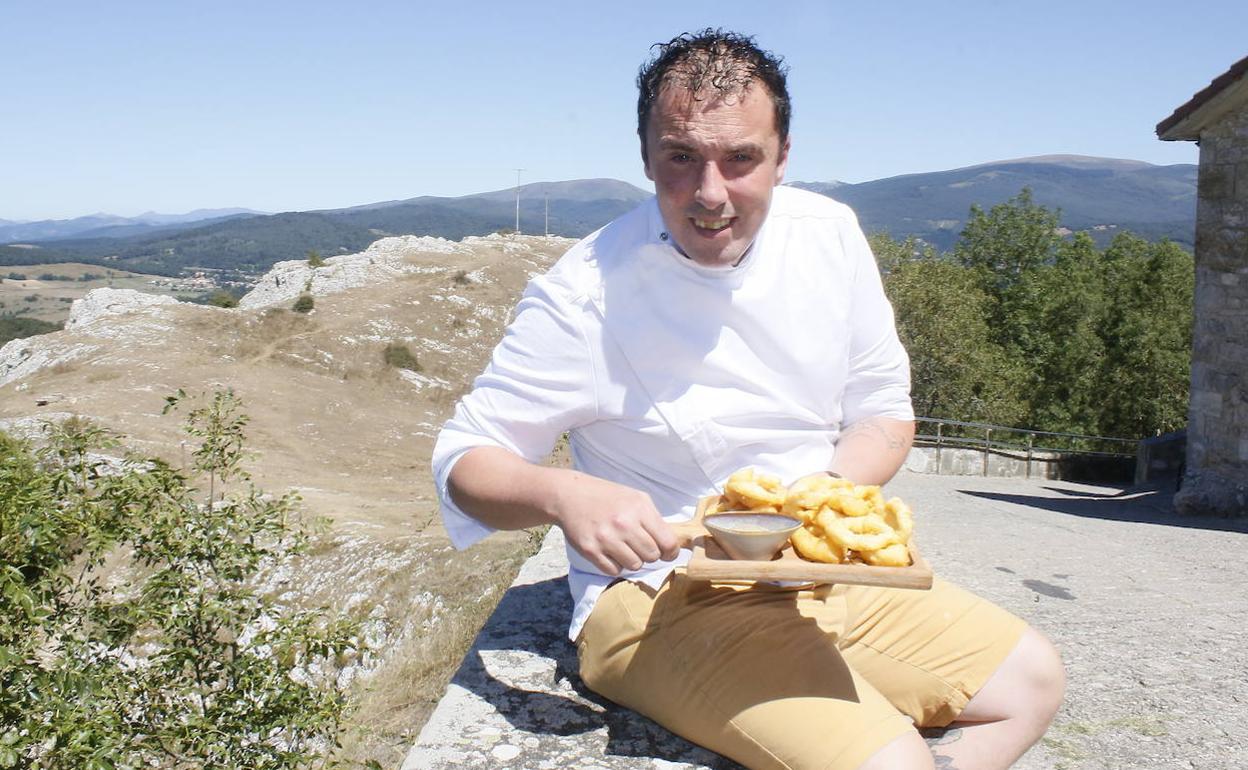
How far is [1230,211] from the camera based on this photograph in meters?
10.6

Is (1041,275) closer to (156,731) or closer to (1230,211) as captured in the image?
(1230,211)

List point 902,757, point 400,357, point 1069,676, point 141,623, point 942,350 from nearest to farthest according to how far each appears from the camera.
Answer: point 902,757
point 1069,676
point 141,623
point 942,350
point 400,357

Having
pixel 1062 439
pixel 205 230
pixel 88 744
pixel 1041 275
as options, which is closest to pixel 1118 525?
pixel 88 744

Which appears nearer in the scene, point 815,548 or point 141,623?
point 815,548

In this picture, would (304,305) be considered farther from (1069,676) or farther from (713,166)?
(713,166)

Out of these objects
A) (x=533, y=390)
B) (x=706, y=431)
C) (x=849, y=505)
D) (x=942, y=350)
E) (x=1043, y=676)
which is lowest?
(x=942, y=350)

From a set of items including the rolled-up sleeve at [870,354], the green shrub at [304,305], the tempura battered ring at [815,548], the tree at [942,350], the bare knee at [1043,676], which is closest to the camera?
the tempura battered ring at [815,548]

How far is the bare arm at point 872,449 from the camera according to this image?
9.08 feet

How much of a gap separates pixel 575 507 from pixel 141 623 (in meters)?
3.45

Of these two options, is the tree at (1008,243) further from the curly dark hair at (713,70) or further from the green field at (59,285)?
the green field at (59,285)

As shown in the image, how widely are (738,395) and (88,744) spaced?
296cm

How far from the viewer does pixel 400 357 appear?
29.7m

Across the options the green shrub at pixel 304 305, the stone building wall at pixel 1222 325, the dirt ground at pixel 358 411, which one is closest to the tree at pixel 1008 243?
the dirt ground at pixel 358 411

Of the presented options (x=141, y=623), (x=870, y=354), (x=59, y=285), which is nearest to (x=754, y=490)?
(x=870, y=354)
